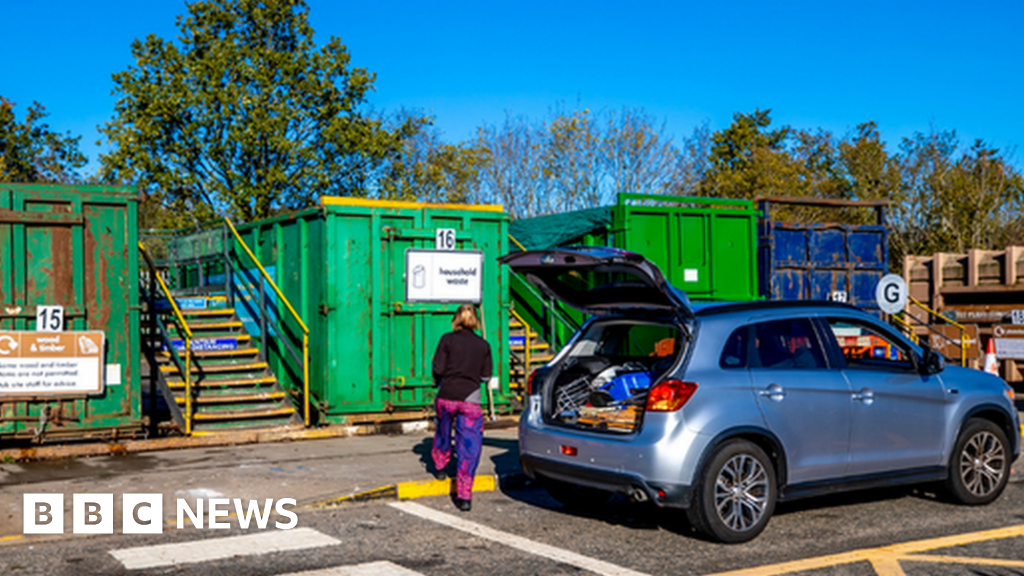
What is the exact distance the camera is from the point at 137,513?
285 inches

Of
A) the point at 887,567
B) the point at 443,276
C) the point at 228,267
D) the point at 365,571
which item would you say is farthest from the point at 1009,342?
the point at 365,571

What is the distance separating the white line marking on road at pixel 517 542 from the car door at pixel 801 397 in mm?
1584

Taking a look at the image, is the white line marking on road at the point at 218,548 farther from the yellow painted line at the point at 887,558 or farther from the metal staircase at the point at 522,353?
the metal staircase at the point at 522,353

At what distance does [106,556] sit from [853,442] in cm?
525

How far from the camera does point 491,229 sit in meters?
12.4

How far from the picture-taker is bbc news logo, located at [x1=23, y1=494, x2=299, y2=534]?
6.86 m

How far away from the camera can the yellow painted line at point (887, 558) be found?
223 inches

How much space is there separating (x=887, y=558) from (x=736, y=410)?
1308mm

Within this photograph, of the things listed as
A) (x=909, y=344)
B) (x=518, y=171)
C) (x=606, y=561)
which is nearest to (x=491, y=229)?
(x=909, y=344)

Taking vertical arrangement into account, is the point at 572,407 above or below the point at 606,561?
above

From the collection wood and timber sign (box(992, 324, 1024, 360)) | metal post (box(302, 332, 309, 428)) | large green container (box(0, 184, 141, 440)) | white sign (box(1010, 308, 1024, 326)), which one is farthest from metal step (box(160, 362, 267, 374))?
white sign (box(1010, 308, 1024, 326))

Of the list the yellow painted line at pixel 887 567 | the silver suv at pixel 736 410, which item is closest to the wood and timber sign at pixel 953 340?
the silver suv at pixel 736 410

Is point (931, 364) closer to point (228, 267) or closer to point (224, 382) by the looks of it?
point (224, 382)

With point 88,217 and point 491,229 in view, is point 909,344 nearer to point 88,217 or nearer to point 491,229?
point 491,229
